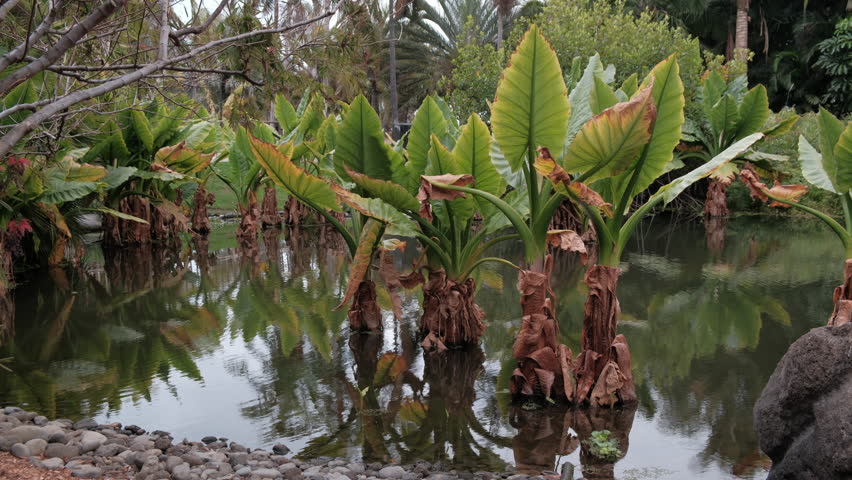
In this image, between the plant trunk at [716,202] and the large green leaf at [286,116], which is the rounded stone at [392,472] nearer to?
the large green leaf at [286,116]

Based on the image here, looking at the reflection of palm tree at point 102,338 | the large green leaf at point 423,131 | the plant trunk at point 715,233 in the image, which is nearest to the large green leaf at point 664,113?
the large green leaf at point 423,131

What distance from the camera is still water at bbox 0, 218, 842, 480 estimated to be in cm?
335

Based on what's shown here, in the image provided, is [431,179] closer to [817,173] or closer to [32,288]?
[817,173]

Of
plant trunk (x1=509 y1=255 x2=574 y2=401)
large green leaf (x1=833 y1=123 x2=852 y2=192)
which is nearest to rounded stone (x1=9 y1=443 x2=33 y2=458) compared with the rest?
plant trunk (x1=509 y1=255 x2=574 y2=401)

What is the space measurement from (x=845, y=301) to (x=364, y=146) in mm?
2882

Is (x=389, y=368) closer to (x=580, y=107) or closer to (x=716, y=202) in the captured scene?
(x=580, y=107)

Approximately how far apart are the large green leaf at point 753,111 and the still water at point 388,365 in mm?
4192

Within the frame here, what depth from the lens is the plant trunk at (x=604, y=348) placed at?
3658 mm

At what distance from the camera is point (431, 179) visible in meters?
3.79

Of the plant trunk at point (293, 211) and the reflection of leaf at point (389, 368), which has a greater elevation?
the plant trunk at point (293, 211)

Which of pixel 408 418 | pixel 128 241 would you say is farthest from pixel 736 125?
pixel 408 418

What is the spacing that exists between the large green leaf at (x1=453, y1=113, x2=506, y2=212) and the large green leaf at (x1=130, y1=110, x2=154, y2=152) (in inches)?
232

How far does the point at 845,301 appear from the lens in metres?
3.90

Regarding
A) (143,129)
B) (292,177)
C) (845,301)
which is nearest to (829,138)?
(845,301)
